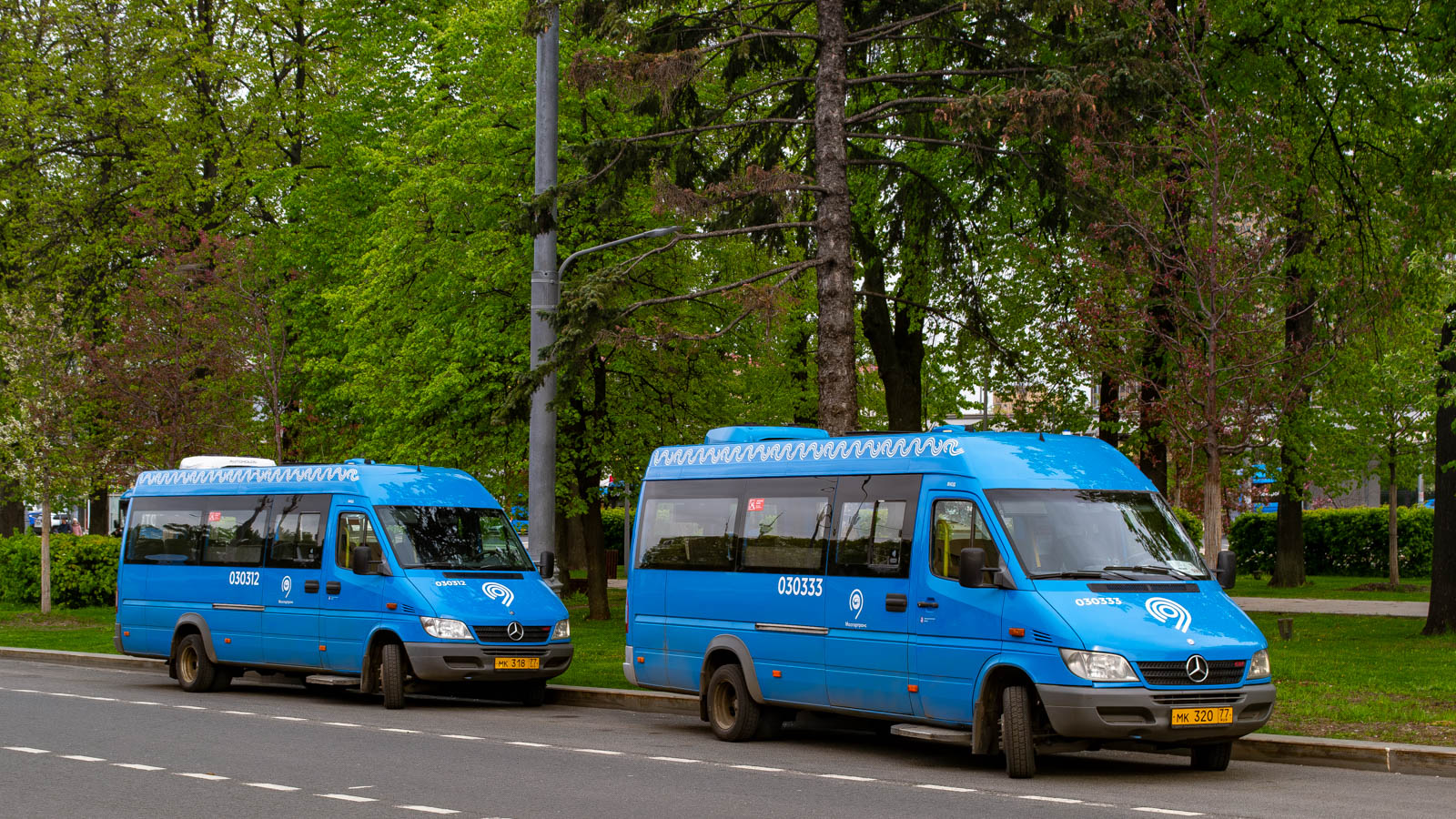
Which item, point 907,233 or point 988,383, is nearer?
point 907,233

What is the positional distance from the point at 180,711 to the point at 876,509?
26.4ft

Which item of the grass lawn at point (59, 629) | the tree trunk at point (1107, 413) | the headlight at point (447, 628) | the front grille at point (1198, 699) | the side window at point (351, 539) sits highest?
the tree trunk at point (1107, 413)

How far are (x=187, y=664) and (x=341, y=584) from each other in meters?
3.40

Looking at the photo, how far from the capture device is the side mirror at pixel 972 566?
1145 centimetres

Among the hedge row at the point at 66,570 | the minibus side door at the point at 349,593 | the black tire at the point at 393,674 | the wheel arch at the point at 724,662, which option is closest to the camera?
the wheel arch at the point at 724,662

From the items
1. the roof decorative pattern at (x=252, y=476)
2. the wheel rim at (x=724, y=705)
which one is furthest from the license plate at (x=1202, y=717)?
the roof decorative pattern at (x=252, y=476)

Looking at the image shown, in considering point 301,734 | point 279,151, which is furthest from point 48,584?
point 301,734

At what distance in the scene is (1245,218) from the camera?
2056 cm

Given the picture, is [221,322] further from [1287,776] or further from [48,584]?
[1287,776]

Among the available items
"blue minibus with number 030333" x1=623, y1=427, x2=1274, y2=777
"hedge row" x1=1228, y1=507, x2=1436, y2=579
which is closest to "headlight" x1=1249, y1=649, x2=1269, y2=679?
"blue minibus with number 030333" x1=623, y1=427, x2=1274, y2=777

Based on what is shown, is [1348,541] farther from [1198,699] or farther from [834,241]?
[1198,699]

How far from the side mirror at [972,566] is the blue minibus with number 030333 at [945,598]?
14 mm

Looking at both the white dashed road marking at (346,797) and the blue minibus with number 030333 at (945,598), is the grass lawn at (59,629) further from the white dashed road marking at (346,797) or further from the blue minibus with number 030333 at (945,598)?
the white dashed road marking at (346,797)

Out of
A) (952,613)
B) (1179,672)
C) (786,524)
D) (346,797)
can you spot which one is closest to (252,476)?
(786,524)
